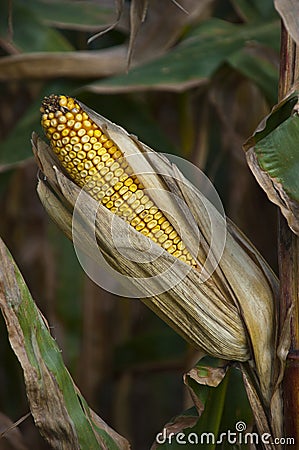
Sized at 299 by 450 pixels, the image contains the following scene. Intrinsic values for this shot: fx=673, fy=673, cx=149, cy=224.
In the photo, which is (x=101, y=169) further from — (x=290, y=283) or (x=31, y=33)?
(x=31, y=33)

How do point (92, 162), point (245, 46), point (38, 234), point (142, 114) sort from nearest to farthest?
point (92, 162), point (245, 46), point (142, 114), point (38, 234)

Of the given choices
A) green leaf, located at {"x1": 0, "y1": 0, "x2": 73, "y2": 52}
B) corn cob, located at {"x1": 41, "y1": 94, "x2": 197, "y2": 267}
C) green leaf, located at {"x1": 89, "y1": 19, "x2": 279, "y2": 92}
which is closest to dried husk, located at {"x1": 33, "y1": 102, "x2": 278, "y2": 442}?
corn cob, located at {"x1": 41, "y1": 94, "x2": 197, "y2": 267}

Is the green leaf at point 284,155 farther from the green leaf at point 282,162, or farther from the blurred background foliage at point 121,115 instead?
the blurred background foliage at point 121,115

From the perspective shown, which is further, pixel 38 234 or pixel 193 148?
pixel 38 234

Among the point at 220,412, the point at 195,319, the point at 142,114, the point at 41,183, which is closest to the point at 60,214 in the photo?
the point at 41,183

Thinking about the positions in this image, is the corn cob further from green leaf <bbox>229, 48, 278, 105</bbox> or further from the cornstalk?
green leaf <bbox>229, 48, 278, 105</bbox>

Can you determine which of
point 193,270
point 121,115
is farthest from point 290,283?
point 121,115

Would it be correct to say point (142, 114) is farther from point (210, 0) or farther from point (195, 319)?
point (195, 319)
